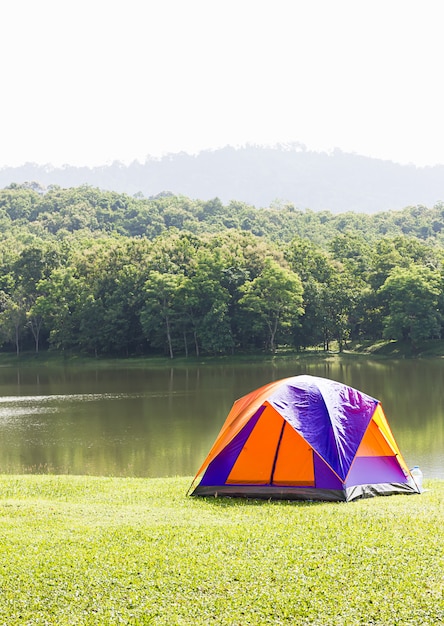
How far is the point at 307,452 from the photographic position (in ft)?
38.3

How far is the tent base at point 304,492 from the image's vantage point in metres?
11.3

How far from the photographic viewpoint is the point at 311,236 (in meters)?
124

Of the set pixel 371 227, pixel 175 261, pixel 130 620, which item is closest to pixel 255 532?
pixel 130 620

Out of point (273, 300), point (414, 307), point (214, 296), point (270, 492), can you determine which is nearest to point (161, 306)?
point (214, 296)

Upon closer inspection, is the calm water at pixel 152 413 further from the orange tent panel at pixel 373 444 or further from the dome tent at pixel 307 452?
the dome tent at pixel 307 452

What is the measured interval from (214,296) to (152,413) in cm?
3461

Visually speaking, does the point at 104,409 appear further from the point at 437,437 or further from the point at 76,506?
the point at 76,506

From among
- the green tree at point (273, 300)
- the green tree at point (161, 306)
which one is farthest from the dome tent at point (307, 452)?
the green tree at point (161, 306)

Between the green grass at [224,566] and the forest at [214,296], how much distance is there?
51.2 meters

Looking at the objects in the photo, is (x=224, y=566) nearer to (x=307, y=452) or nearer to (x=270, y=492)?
(x=270, y=492)

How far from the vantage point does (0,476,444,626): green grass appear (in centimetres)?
644

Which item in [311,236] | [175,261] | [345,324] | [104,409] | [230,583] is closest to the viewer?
[230,583]

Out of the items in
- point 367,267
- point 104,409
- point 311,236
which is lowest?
point 104,409

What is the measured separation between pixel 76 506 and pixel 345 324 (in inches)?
2211
